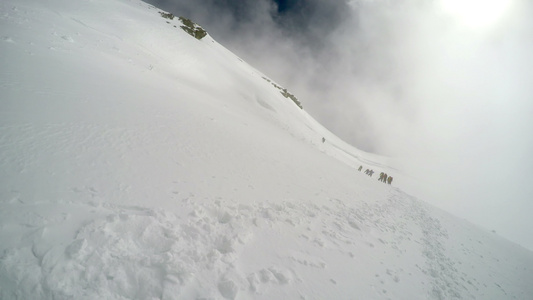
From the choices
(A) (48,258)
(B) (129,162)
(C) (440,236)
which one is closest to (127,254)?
(A) (48,258)

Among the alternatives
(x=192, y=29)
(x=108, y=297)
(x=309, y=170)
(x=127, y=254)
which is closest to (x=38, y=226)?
(x=127, y=254)

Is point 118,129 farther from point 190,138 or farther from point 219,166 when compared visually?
point 219,166

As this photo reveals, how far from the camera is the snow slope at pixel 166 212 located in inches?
108

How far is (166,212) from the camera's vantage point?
3.93m

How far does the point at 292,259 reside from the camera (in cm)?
399

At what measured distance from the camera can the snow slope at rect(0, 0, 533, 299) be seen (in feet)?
8.98

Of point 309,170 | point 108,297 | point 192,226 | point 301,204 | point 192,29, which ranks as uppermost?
point 192,29

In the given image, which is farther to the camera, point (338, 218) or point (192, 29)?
point (192, 29)

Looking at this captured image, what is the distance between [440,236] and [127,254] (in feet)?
36.4

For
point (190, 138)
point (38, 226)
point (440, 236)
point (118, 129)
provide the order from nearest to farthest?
point (38, 226)
point (118, 129)
point (190, 138)
point (440, 236)

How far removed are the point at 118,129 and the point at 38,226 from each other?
3570 millimetres

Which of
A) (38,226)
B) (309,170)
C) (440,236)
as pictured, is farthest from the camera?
(309,170)

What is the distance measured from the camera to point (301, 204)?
248 inches

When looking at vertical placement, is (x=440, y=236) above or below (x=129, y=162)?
above
